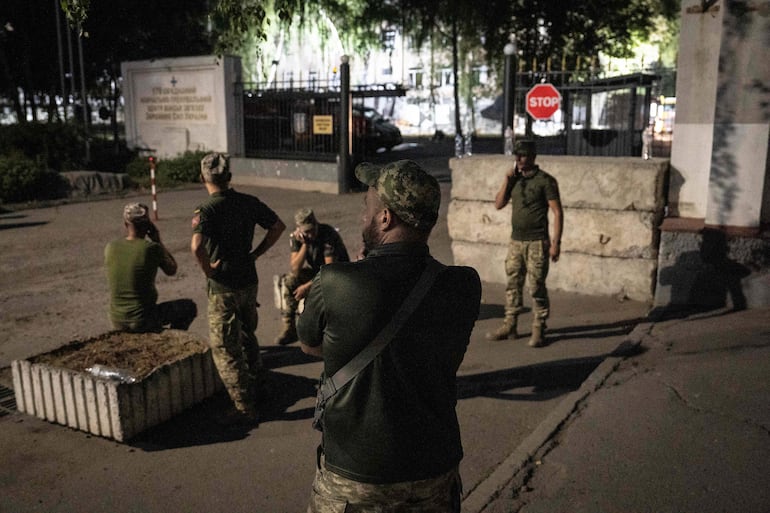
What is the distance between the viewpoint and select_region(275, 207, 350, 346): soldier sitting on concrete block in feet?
20.2

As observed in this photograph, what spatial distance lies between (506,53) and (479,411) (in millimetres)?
5871

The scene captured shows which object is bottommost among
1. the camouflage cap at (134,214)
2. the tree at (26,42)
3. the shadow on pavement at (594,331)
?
the shadow on pavement at (594,331)

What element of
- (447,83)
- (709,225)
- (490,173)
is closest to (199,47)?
(447,83)

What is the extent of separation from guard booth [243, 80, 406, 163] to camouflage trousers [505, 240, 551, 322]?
32.9 ft

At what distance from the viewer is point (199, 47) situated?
30969 millimetres

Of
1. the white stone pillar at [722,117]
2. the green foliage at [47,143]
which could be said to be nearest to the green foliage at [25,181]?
the green foliage at [47,143]

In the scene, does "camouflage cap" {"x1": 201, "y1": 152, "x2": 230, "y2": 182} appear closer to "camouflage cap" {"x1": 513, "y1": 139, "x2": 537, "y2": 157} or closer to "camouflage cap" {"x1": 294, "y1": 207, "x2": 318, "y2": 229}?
"camouflage cap" {"x1": 294, "y1": 207, "x2": 318, "y2": 229}

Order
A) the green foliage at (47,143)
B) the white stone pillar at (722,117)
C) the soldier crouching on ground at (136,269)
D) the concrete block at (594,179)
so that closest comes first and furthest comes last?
the soldier crouching on ground at (136,269)
the white stone pillar at (722,117)
the concrete block at (594,179)
the green foliage at (47,143)

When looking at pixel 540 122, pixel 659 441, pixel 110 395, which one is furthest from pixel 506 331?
pixel 540 122

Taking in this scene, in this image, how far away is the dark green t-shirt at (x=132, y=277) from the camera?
5.23 meters

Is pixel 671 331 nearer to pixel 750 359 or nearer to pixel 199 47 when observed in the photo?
pixel 750 359

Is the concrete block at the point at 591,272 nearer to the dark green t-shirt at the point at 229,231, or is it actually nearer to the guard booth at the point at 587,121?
the guard booth at the point at 587,121

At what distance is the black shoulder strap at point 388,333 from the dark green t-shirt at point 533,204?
420 cm

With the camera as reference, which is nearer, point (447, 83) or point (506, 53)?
point (506, 53)
